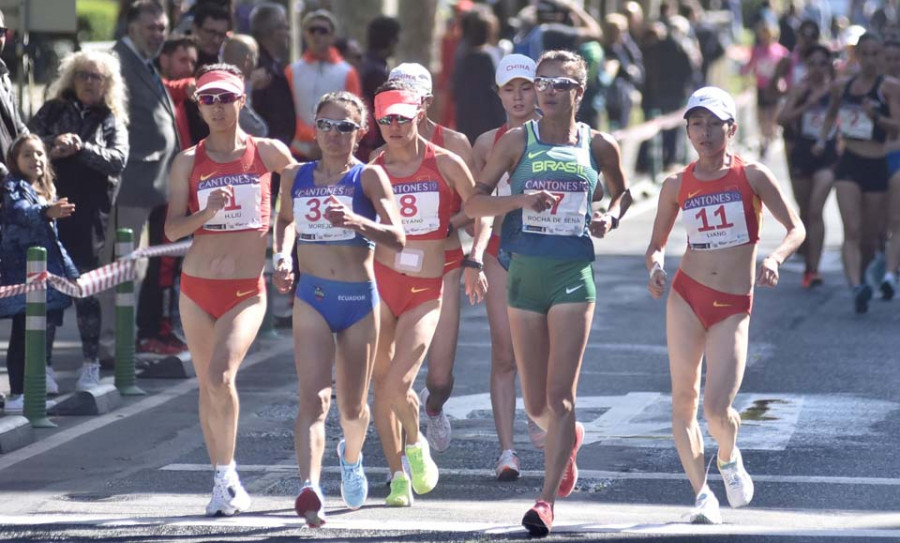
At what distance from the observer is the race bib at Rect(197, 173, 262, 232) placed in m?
8.55

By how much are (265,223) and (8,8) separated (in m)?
5.91

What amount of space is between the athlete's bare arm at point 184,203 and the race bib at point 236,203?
0.23ft

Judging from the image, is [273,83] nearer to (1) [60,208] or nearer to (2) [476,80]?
(1) [60,208]

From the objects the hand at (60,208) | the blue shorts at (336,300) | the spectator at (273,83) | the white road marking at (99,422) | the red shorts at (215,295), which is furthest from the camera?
the spectator at (273,83)

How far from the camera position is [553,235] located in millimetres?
8211

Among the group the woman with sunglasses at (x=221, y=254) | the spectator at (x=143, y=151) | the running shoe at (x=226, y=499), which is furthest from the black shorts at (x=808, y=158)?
the running shoe at (x=226, y=499)

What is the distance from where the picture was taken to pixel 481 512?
8.34 meters

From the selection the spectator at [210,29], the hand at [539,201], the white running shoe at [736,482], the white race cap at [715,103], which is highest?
the spectator at [210,29]

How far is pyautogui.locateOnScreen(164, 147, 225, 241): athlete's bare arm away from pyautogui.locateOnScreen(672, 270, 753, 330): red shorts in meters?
2.12

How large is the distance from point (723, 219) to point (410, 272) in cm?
145

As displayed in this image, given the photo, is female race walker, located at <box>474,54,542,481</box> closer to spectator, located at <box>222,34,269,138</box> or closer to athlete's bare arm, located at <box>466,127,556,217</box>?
athlete's bare arm, located at <box>466,127,556,217</box>

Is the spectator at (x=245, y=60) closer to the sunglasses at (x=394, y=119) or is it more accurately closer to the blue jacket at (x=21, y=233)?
the blue jacket at (x=21, y=233)

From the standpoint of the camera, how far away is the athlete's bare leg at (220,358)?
8289 mm

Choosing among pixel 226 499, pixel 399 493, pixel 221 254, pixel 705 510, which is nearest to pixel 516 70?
pixel 221 254
